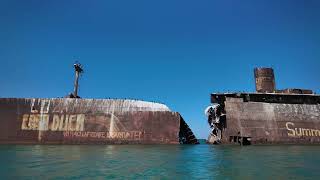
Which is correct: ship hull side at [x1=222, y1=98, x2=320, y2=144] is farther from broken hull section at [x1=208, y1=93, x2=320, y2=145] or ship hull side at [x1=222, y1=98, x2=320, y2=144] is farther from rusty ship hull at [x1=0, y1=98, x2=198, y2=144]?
rusty ship hull at [x1=0, y1=98, x2=198, y2=144]

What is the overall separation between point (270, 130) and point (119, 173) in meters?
26.6

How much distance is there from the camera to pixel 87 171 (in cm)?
1223

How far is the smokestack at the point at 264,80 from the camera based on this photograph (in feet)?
133

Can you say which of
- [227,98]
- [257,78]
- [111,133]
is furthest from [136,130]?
[257,78]

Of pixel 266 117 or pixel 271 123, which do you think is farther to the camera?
pixel 266 117

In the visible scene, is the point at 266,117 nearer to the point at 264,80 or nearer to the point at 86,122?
the point at 264,80

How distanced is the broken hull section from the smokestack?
2757 millimetres

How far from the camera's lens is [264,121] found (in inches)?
1371

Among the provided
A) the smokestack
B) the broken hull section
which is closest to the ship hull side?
the broken hull section

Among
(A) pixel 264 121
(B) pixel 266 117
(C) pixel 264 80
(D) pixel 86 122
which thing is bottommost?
(D) pixel 86 122

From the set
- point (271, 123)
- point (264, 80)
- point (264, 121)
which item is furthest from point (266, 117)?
point (264, 80)

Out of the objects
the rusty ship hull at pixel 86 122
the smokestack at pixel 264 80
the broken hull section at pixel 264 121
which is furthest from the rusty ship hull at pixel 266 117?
the rusty ship hull at pixel 86 122

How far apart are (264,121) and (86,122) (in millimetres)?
20124

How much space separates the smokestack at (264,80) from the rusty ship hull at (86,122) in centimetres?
1277
